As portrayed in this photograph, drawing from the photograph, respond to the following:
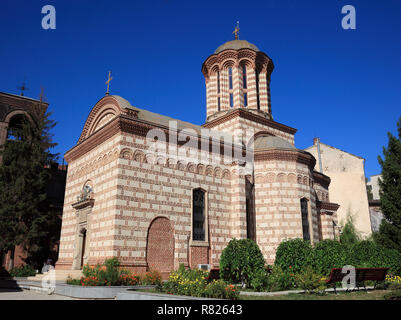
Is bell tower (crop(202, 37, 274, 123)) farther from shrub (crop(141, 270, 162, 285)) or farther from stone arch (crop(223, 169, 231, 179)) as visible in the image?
shrub (crop(141, 270, 162, 285))

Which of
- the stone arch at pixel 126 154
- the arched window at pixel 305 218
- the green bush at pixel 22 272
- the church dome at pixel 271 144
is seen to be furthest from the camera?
the green bush at pixel 22 272

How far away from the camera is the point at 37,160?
21.3 meters

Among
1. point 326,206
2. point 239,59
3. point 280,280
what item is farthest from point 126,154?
point 326,206

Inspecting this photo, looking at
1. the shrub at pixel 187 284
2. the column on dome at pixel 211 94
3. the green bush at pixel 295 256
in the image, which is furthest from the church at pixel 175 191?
the green bush at pixel 295 256

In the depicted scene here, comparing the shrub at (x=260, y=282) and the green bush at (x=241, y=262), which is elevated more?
the green bush at (x=241, y=262)

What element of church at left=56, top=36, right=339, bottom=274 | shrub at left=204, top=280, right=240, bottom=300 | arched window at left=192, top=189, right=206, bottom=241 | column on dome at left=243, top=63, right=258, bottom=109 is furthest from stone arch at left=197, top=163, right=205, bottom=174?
shrub at left=204, top=280, right=240, bottom=300

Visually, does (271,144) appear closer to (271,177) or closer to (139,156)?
(271,177)

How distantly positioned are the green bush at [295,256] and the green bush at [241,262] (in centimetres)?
97

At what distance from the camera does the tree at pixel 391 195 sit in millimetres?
16516

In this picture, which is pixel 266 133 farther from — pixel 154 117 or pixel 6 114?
pixel 6 114

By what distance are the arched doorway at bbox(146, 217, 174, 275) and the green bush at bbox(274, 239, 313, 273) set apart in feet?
15.1

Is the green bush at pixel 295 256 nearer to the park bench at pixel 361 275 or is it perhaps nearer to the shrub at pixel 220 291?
the park bench at pixel 361 275

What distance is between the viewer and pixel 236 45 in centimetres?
2269
